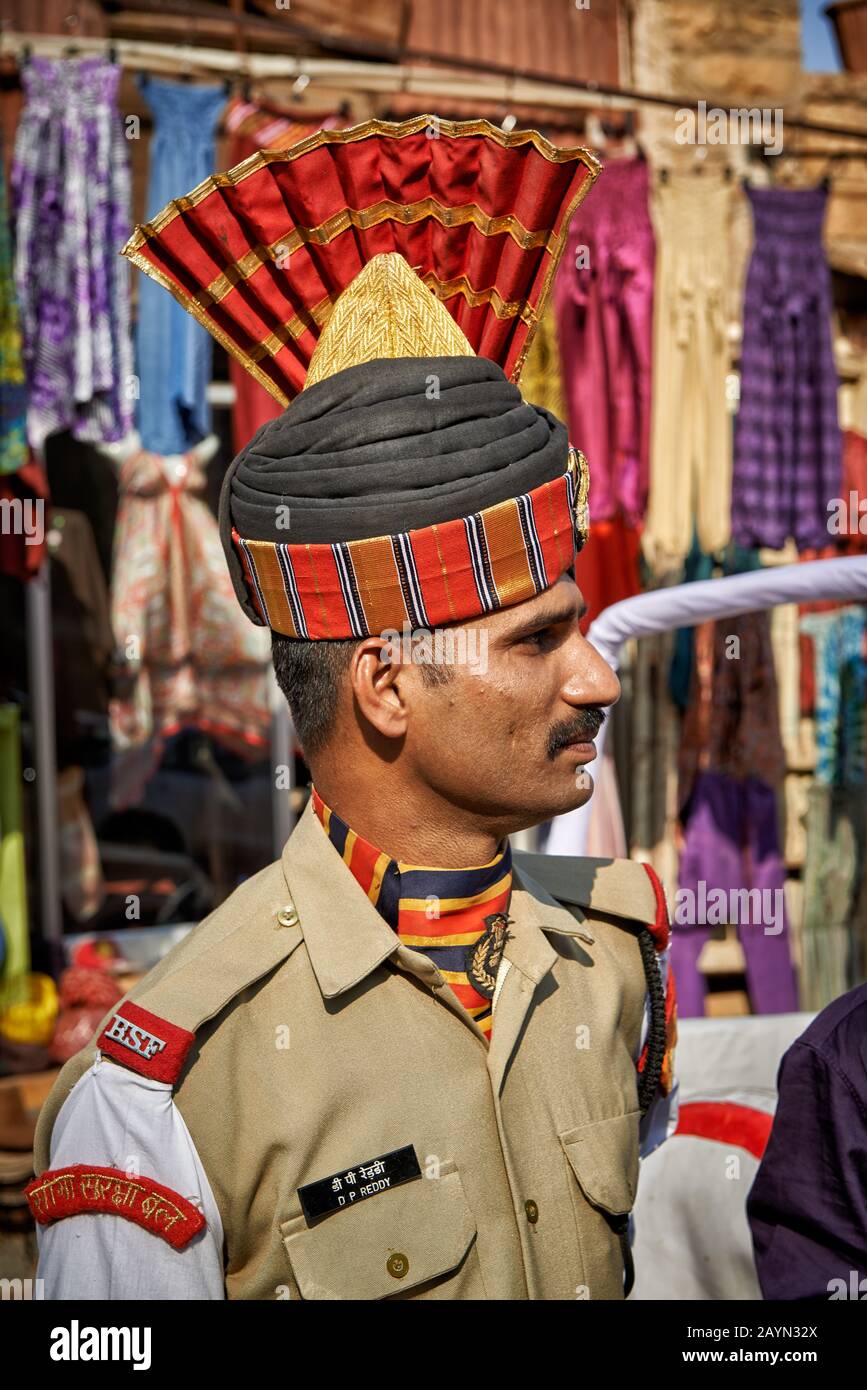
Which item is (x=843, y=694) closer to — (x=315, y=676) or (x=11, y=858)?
(x=11, y=858)

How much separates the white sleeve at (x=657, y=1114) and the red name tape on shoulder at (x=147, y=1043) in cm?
75

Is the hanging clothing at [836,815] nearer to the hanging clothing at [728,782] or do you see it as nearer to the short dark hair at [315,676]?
the hanging clothing at [728,782]

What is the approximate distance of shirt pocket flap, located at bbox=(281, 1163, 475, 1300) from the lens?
1455 mm

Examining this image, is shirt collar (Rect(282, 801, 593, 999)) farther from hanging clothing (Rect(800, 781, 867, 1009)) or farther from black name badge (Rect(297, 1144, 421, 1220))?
hanging clothing (Rect(800, 781, 867, 1009))

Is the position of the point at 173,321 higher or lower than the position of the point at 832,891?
higher

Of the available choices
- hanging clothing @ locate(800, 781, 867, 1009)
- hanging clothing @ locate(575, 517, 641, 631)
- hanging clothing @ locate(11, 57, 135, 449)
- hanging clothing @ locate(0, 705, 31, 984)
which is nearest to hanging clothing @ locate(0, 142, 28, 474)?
hanging clothing @ locate(11, 57, 135, 449)

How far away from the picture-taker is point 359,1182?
1484 millimetres

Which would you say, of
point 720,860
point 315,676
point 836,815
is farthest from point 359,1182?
point 836,815

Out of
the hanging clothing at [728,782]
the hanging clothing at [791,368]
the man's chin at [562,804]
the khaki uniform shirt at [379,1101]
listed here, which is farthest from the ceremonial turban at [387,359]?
the hanging clothing at [728,782]

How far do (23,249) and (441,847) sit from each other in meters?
3.39

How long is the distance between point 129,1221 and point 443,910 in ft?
1.76

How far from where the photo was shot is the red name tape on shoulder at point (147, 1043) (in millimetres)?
1423

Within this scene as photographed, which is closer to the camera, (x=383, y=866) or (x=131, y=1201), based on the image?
(x=131, y=1201)

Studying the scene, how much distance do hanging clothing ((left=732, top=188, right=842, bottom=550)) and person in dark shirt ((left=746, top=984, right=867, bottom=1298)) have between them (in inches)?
129
